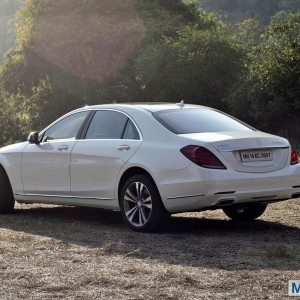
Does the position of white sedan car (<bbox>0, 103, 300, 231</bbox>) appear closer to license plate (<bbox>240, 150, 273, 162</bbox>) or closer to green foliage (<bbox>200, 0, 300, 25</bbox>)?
license plate (<bbox>240, 150, 273, 162</bbox>)

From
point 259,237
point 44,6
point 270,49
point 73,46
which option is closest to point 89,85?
point 73,46

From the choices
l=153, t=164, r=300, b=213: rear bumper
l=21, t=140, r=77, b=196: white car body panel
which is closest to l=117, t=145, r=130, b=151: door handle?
l=153, t=164, r=300, b=213: rear bumper

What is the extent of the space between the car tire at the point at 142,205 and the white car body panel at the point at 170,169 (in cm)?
12

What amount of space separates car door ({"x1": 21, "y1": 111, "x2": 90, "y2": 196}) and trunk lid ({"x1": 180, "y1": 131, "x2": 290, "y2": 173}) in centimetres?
199

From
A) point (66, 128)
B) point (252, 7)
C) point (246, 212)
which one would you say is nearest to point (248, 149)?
point (246, 212)

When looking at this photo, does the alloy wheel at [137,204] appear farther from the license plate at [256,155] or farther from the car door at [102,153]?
the license plate at [256,155]

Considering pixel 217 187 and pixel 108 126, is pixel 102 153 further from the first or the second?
pixel 217 187

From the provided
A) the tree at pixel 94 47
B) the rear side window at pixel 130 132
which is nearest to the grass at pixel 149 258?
the rear side window at pixel 130 132

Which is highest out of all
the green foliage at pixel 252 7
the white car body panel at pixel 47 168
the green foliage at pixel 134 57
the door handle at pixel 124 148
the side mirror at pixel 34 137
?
the green foliage at pixel 252 7

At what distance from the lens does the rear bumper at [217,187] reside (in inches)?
375

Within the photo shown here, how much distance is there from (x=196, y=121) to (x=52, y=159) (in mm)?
2108

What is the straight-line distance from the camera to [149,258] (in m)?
8.22

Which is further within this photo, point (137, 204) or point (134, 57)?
point (134, 57)

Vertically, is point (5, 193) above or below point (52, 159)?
below
